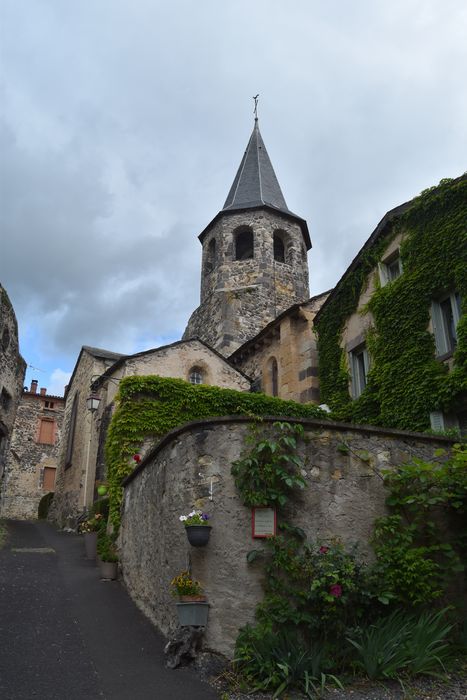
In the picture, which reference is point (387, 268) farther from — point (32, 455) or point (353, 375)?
point (32, 455)

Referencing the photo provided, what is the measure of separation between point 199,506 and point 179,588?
2.78 feet

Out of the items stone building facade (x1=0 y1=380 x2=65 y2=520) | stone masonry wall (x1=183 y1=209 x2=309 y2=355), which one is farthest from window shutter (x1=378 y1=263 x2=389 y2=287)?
stone building facade (x1=0 y1=380 x2=65 y2=520)

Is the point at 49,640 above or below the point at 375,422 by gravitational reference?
below

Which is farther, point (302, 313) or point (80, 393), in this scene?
point (80, 393)

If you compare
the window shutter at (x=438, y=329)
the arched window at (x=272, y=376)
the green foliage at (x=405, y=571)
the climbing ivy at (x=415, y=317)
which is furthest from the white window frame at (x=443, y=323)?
the arched window at (x=272, y=376)

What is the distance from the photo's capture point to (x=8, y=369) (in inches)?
783

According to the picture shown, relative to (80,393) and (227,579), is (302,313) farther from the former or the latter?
(227,579)

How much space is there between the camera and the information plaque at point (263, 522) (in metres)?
5.70

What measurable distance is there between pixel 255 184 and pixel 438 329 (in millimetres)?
21892

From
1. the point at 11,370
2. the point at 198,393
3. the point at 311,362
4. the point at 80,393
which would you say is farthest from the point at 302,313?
the point at 11,370

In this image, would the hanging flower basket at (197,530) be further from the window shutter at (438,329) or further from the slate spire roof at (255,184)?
the slate spire roof at (255,184)

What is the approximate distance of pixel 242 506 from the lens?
230 inches

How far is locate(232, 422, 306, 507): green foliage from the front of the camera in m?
5.75

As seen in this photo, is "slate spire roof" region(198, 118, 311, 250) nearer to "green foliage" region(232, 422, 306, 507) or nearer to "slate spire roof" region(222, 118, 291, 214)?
"slate spire roof" region(222, 118, 291, 214)
